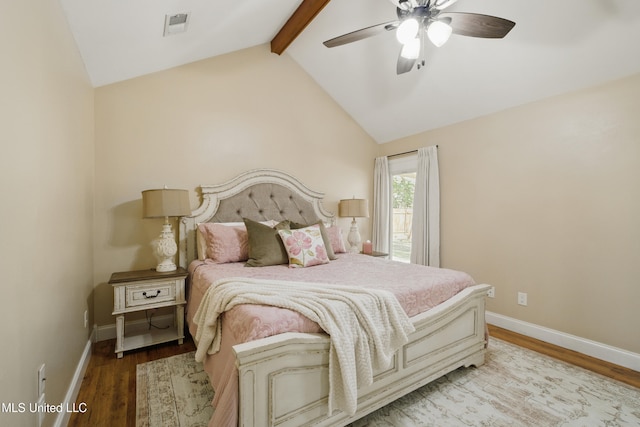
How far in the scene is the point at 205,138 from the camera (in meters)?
3.19

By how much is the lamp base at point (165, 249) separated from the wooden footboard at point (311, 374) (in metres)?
1.77

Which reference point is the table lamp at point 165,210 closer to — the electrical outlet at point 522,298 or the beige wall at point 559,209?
the beige wall at point 559,209

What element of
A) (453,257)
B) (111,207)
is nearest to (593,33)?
(453,257)

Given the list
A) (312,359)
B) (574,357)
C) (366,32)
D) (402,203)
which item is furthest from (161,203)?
(574,357)

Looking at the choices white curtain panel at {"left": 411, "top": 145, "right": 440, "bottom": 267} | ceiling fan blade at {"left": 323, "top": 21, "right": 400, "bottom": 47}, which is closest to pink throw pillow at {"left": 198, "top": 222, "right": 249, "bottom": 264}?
ceiling fan blade at {"left": 323, "top": 21, "right": 400, "bottom": 47}

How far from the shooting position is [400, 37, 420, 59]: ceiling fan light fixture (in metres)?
2.01

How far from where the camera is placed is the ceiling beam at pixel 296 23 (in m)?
2.66

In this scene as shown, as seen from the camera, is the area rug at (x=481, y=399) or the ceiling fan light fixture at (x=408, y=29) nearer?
the area rug at (x=481, y=399)

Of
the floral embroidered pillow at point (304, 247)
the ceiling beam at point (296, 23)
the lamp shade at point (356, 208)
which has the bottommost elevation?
the floral embroidered pillow at point (304, 247)

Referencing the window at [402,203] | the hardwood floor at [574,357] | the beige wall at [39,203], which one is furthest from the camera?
the window at [402,203]

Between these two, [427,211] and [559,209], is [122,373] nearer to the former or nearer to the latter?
[427,211]

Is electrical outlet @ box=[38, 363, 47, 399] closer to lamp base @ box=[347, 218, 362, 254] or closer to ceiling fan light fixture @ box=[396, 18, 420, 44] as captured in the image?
ceiling fan light fixture @ box=[396, 18, 420, 44]

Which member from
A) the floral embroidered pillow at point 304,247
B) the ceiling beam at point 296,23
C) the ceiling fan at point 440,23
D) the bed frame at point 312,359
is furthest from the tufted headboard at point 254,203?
the ceiling fan at point 440,23

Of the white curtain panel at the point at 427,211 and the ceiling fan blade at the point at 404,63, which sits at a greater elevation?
the ceiling fan blade at the point at 404,63
